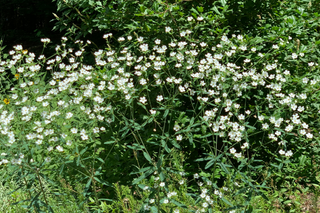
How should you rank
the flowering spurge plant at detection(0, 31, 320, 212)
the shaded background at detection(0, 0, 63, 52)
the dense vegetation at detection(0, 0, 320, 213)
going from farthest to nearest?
the shaded background at detection(0, 0, 63, 52) < the dense vegetation at detection(0, 0, 320, 213) < the flowering spurge plant at detection(0, 31, 320, 212)

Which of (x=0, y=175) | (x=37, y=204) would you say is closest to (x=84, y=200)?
(x=37, y=204)

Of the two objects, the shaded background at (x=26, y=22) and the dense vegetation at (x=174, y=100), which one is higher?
the dense vegetation at (x=174, y=100)

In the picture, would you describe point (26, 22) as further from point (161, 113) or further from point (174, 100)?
point (174, 100)

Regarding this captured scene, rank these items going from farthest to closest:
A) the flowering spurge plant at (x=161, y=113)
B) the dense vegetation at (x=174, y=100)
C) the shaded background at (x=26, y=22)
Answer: the shaded background at (x=26, y=22)
the dense vegetation at (x=174, y=100)
the flowering spurge plant at (x=161, y=113)

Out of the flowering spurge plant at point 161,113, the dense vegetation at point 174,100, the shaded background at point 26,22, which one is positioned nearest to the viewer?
the flowering spurge plant at point 161,113

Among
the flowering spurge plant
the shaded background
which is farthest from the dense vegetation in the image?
the shaded background

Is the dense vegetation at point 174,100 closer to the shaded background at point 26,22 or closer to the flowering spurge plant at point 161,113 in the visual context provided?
the flowering spurge plant at point 161,113

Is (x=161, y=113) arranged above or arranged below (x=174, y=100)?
below

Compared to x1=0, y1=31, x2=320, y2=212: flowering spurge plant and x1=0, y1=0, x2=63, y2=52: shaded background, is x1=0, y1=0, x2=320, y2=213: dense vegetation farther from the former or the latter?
x1=0, y1=0, x2=63, y2=52: shaded background

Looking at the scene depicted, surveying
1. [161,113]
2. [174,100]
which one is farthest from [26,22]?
[174,100]

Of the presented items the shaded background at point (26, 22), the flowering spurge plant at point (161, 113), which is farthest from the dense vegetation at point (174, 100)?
the shaded background at point (26, 22)

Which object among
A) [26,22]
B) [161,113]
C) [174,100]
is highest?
[174,100]

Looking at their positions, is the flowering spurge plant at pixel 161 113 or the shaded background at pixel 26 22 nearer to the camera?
the flowering spurge plant at pixel 161 113

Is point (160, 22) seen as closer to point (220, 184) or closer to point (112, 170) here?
point (112, 170)
